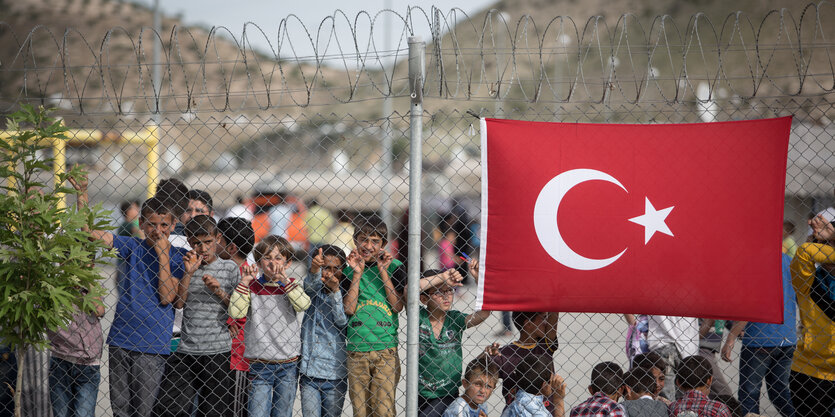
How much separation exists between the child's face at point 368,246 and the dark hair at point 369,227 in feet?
0.06

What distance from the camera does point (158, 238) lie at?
4.56 meters

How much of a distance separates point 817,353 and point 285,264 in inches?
134

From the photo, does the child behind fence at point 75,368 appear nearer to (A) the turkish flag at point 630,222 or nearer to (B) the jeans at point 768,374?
(A) the turkish flag at point 630,222

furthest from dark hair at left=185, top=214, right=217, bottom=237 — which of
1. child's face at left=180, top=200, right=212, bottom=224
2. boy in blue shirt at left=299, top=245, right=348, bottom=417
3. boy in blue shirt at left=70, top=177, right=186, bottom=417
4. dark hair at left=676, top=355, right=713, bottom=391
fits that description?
dark hair at left=676, top=355, right=713, bottom=391

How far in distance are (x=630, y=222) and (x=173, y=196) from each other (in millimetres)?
3017

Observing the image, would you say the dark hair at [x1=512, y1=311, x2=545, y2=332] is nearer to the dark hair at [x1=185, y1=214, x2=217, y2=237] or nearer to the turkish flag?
the turkish flag

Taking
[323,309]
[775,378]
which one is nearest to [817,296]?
[775,378]

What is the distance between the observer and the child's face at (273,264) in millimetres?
4406

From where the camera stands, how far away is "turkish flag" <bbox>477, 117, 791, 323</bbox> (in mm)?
4082

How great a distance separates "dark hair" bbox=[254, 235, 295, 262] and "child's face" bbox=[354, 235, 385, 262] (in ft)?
1.52

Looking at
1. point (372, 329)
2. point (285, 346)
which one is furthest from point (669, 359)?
point (285, 346)

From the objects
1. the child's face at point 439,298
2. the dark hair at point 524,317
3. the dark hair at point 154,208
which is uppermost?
the dark hair at point 154,208

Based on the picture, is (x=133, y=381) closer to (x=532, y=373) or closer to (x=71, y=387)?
(x=71, y=387)

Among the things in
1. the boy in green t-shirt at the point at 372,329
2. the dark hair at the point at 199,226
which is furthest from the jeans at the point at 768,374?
the dark hair at the point at 199,226
